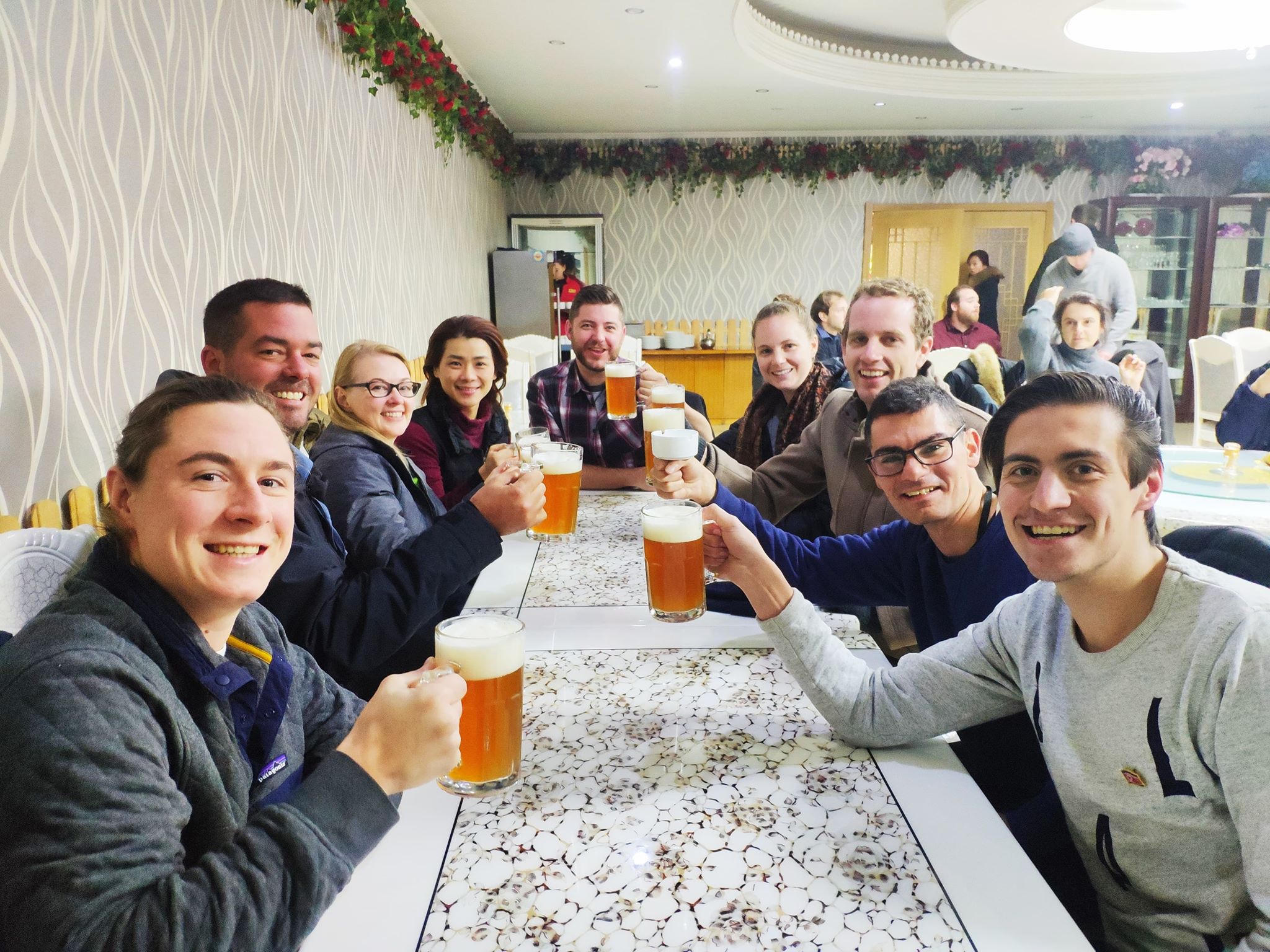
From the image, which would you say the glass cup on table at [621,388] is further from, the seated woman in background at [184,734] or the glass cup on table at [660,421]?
the seated woman in background at [184,734]

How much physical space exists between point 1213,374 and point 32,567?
681 centimetres

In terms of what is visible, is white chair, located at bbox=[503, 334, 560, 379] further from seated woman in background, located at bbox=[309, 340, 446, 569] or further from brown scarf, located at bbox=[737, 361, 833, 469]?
seated woman in background, located at bbox=[309, 340, 446, 569]

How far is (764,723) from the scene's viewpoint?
1.25m

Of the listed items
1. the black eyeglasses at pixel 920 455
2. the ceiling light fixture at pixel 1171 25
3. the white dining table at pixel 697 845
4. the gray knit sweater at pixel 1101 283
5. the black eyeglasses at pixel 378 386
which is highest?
the ceiling light fixture at pixel 1171 25

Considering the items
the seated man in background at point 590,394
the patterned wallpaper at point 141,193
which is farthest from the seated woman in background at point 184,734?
the seated man in background at point 590,394

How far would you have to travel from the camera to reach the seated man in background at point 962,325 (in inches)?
291

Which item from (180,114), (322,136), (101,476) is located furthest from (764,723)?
(322,136)

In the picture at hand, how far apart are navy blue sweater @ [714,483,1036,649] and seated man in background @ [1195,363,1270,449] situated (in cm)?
296

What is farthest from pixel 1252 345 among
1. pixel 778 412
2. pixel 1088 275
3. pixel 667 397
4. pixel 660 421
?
pixel 660 421

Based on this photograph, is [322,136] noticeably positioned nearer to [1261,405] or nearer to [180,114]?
[180,114]

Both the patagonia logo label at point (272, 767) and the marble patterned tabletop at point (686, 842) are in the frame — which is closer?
the marble patterned tabletop at point (686, 842)

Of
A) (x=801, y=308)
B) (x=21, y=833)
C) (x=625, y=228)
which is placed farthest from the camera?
(x=625, y=228)

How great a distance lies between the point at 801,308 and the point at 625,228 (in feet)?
19.9

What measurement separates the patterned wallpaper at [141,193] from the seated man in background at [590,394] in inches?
41.4
